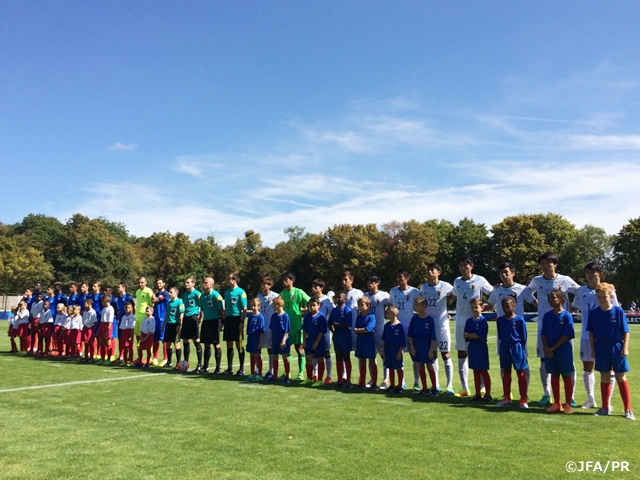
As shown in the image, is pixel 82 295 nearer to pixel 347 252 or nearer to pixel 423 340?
pixel 423 340

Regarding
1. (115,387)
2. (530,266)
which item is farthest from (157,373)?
(530,266)

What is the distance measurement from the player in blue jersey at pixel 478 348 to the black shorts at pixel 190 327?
652 centimetres

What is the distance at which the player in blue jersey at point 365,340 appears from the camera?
10.1m

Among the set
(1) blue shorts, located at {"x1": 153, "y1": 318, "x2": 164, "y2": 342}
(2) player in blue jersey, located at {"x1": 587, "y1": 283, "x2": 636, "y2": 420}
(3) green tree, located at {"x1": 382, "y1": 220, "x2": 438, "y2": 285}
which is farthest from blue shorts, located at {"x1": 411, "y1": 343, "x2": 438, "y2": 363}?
(3) green tree, located at {"x1": 382, "y1": 220, "x2": 438, "y2": 285}

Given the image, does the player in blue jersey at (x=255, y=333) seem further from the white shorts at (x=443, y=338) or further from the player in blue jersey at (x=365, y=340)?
the white shorts at (x=443, y=338)

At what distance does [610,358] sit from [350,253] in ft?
192

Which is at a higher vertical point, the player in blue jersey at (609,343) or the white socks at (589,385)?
the player in blue jersey at (609,343)

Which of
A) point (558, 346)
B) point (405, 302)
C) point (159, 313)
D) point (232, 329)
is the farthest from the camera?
point (159, 313)

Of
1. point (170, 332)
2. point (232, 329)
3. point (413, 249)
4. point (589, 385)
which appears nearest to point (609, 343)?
point (589, 385)

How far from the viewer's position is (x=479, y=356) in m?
8.73

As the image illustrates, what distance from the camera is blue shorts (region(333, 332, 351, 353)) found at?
1045 centimetres

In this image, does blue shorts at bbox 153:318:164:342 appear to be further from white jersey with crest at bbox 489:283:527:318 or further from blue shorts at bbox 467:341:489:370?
white jersey with crest at bbox 489:283:527:318

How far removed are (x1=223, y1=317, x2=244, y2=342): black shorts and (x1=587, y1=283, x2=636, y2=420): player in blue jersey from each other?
6962 mm

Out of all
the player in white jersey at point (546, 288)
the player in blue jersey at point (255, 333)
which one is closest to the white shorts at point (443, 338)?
the player in white jersey at point (546, 288)
